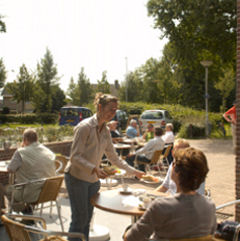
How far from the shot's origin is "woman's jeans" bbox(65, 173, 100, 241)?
3.14 m

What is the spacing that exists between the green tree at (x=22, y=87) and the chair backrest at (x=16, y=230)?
9356 millimetres

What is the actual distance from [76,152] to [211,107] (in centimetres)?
1853

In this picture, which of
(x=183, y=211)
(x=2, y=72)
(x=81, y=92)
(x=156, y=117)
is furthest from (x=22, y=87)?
(x=183, y=211)

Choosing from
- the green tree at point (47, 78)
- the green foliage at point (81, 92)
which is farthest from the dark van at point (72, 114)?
the green tree at point (47, 78)

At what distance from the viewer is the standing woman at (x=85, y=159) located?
10.1 ft

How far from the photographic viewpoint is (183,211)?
6.52 feet

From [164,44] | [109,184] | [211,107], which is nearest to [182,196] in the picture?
[109,184]

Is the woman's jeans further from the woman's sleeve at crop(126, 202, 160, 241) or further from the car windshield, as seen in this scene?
the car windshield

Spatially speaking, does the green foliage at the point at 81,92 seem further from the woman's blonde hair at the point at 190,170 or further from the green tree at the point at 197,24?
the woman's blonde hair at the point at 190,170

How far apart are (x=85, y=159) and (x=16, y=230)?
1.03 meters

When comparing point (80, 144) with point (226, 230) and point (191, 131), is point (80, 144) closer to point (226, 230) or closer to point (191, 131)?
point (226, 230)

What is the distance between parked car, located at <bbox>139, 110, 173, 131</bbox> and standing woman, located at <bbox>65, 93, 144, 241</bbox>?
953 centimetres

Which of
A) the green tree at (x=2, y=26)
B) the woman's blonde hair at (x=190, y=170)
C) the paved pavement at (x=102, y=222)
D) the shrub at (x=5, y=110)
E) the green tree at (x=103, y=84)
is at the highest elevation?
the green tree at (x=2, y=26)

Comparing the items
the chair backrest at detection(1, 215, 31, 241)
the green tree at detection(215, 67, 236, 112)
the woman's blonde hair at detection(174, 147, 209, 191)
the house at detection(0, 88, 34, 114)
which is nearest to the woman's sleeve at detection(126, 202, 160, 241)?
the woman's blonde hair at detection(174, 147, 209, 191)
